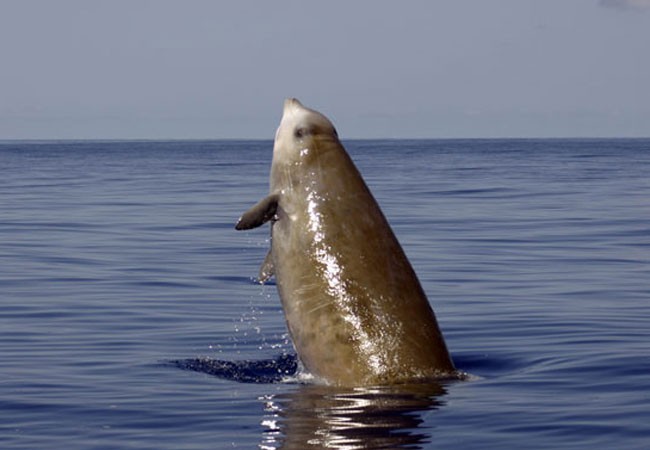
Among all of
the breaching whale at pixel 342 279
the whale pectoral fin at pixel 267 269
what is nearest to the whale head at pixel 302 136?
the breaching whale at pixel 342 279

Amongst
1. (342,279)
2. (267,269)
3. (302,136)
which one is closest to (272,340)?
(267,269)

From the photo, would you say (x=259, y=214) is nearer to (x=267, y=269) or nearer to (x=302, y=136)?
(x=267, y=269)

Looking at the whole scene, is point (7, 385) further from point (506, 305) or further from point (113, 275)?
point (113, 275)

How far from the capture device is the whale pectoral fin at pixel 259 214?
12320 mm

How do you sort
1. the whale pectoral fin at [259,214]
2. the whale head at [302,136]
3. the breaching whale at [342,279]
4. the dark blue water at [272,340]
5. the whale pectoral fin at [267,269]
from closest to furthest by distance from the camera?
the dark blue water at [272,340]
the breaching whale at [342,279]
the whale pectoral fin at [259,214]
the whale pectoral fin at [267,269]
the whale head at [302,136]

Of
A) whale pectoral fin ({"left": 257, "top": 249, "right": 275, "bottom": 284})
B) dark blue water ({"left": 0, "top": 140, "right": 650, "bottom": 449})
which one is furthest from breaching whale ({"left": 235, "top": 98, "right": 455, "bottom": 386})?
dark blue water ({"left": 0, "top": 140, "right": 650, "bottom": 449})

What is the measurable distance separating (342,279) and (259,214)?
104 cm

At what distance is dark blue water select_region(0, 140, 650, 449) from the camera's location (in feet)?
33.8

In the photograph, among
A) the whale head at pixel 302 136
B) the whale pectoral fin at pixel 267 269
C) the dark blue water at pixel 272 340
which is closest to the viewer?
the dark blue water at pixel 272 340

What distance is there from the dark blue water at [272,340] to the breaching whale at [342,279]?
0.29 meters

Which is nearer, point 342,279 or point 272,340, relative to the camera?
point 342,279

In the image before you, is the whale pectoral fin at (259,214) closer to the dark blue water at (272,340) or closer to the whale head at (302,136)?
the whale head at (302,136)

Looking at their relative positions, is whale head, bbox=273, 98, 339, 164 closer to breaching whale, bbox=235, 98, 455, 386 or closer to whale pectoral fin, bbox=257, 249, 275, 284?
breaching whale, bbox=235, 98, 455, 386

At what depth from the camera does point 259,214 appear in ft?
40.5
